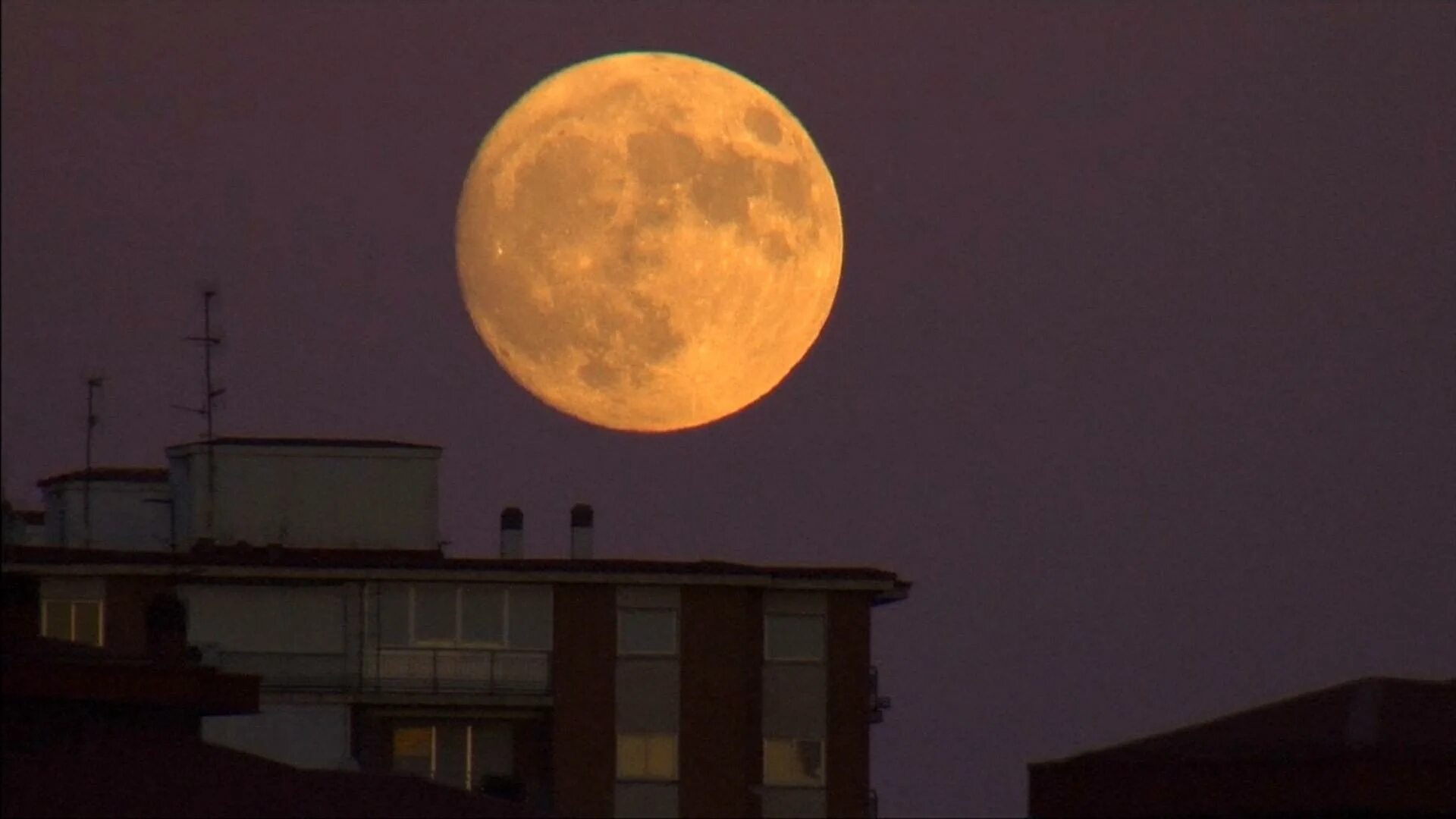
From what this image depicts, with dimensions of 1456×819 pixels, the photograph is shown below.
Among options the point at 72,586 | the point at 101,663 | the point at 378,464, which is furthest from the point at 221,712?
the point at 378,464

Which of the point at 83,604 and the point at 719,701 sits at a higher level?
the point at 83,604

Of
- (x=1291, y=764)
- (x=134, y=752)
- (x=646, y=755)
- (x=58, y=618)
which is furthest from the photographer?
(x=646, y=755)

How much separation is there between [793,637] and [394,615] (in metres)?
7.20

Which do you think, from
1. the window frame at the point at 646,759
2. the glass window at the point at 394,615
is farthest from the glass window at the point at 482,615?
the window frame at the point at 646,759

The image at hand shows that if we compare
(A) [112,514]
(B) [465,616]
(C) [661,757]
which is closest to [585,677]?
(C) [661,757]

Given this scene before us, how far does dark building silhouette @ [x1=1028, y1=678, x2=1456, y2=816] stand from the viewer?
26609 mm

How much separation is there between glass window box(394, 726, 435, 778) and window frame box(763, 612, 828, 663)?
6156mm

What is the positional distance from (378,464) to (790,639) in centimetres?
863

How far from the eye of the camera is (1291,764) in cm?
2700

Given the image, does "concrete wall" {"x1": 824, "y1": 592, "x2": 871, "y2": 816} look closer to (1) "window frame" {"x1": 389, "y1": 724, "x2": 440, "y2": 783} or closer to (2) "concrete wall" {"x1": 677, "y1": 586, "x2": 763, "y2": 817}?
(2) "concrete wall" {"x1": 677, "y1": 586, "x2": 763, "y2": 817}

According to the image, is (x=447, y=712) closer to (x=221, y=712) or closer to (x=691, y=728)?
(x=691, y=728)

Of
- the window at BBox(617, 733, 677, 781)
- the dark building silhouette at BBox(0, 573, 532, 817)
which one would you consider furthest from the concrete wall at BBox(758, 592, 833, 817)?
the dark building silhouette at BBox(0, 573, 532, 817)

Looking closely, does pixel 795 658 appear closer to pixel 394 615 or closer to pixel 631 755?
pixel 631 755

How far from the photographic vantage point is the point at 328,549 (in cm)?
5894
